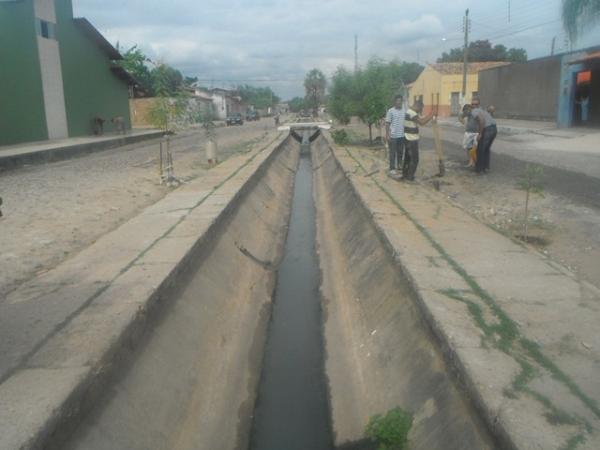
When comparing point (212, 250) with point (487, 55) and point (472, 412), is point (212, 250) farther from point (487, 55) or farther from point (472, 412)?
point (487, 55)

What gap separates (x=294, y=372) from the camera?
237 inches

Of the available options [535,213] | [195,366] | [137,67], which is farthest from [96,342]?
[137,67]

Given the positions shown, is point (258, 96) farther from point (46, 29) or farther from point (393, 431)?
point (393, 431)

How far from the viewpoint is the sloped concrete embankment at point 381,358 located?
3.71m

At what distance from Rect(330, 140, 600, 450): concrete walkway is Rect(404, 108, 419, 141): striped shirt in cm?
387

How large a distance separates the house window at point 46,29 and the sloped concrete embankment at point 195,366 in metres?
20.8

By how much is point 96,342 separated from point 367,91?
1861 centimetres

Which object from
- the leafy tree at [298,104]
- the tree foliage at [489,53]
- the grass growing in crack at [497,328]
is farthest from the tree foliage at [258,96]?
the grass growing in crack at [497,328]

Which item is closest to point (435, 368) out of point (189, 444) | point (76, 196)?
point (189, 444)

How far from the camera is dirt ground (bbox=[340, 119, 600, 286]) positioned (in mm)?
6691

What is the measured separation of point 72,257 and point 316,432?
379cm

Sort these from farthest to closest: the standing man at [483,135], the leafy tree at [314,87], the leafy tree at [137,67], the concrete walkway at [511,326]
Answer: the leafy tree at [314,87] → the leafy tree at [137,67] → the standing man at [483,135] → the concrete walkway at [511,326]

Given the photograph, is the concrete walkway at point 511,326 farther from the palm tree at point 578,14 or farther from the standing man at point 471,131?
the palm tree at point 578,14

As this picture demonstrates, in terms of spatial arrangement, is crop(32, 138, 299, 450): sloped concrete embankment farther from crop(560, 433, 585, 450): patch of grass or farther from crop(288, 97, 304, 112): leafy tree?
crop(288, 97, 304, 112): leafy tree
